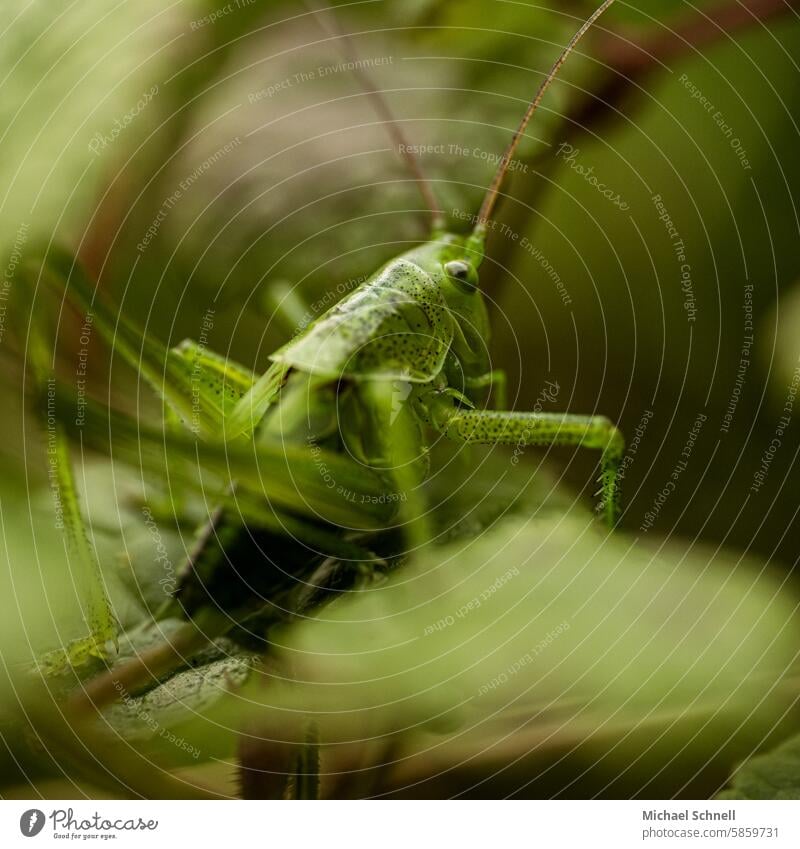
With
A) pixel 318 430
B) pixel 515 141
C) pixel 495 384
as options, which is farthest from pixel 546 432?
pixel 515 141

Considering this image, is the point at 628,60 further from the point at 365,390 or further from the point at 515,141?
the point at 365,390

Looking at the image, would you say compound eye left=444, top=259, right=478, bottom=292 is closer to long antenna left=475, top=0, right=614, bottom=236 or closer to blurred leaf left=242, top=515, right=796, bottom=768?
long antenna left=475, top=0, right=614, bottom=236

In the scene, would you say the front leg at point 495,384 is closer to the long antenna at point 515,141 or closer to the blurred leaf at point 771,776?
the long antenna at point 515,141

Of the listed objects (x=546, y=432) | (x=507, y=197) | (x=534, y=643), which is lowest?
(x=534, y=643)

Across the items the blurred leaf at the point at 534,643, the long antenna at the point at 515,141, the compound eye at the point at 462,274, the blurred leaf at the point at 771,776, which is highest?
the long antenna at the point at 515,141

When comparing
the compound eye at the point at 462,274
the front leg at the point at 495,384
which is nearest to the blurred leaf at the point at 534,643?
the front leg at the point at 495,384

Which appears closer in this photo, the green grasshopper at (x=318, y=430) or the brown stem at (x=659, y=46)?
the green grasshopper at (x=318, y=430)
